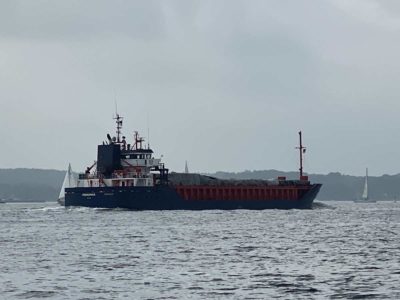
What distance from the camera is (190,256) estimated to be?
52969 mm

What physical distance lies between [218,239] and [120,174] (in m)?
56.7

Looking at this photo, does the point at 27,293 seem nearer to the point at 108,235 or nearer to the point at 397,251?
the point at 397,251

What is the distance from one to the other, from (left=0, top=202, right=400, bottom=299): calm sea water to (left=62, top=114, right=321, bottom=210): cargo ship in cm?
3872

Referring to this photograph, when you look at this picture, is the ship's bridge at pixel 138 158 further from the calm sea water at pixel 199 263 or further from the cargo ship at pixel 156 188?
the calm sea water at pixel 199 263

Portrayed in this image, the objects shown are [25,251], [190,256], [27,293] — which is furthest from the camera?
[25,251]

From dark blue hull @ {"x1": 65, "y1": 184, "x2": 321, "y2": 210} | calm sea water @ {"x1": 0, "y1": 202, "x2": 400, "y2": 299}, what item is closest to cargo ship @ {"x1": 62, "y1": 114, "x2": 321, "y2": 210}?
dark blue hull @ {"x1": 65, "y1": 184, "x2": 321, "y2": 210}

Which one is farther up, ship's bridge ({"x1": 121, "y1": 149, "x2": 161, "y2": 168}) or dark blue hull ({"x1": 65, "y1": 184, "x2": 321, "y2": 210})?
ship's bridge ({"x1": 121, "y1": 149, "x2": 161, "y2": 168})

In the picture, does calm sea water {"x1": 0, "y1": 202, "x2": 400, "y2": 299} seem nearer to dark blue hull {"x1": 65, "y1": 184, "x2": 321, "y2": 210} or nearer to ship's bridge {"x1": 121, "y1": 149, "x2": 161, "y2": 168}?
dark blue hull {"x1": 65, "y1": 184, "x2": 321, "y2": 210}

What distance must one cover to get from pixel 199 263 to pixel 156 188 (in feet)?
229

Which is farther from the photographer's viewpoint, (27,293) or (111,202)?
(111,202)

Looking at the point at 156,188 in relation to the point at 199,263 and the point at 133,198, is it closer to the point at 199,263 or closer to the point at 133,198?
the point at 133,198

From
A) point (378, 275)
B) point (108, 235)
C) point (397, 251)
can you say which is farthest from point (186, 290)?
point (108, 235)

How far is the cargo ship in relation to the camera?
119 meters

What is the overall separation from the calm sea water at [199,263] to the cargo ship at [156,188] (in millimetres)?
38716
